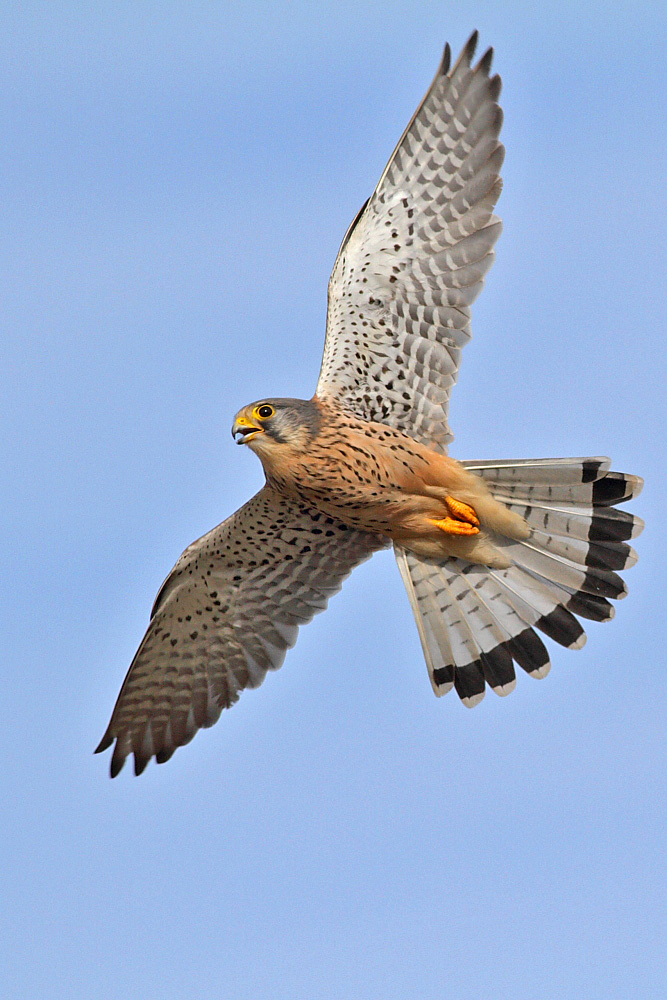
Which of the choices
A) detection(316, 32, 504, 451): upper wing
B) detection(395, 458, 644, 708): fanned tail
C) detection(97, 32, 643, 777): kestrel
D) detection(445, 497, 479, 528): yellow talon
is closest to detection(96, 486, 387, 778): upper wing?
detection(97, 32, 643, 777): kestrel

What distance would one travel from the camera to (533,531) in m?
9.84

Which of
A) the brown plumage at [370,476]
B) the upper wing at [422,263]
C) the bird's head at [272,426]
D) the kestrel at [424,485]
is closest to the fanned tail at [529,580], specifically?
the kestrel at [424,485]

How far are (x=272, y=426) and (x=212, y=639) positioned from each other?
6.53ft

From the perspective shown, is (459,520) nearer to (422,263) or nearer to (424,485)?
(424,485)

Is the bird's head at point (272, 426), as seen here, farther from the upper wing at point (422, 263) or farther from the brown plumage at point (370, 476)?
the upper wing at point (422, 263)

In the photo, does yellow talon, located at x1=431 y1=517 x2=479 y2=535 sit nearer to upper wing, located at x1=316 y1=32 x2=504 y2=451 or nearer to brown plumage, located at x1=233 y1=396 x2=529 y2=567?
brown plumage, located at x1=233 y1=396 x2=529 y2=567

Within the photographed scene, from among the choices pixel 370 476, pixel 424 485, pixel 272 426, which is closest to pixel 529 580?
pixel 424 485

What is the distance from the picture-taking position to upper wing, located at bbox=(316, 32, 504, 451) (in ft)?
30.8

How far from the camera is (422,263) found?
31.3ft

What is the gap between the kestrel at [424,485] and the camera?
30.9ft

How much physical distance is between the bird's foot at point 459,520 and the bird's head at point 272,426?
3.26 ft

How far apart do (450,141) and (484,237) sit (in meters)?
0.60

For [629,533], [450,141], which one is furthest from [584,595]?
[450,141]

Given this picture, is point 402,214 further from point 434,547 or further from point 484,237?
point 434,547
